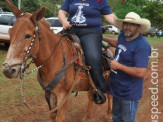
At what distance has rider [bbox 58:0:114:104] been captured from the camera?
4.38 m

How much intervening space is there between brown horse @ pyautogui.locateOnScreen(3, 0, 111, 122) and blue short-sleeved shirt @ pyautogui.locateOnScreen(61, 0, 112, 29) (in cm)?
47

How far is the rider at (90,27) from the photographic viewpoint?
173 inches

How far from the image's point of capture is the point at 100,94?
4.76 m

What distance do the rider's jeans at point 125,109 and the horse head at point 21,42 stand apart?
152cm

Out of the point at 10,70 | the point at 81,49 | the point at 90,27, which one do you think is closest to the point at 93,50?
the point at 81,49

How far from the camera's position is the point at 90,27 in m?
4.54

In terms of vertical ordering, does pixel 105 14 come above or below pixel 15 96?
above

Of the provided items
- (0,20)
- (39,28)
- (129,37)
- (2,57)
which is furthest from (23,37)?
(0,20)

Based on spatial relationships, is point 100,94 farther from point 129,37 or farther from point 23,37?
point 23,37

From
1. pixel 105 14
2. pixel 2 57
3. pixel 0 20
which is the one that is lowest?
pixel 2 57

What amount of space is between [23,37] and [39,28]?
0.35 meters

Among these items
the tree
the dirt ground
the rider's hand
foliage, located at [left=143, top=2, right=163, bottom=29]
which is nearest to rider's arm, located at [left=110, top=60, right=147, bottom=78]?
the rider's hand

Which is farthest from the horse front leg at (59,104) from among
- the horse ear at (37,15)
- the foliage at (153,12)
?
the foliage at (153,12)

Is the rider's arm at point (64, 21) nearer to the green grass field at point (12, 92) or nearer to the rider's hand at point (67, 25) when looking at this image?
the rider's hand at point (67, 25)
